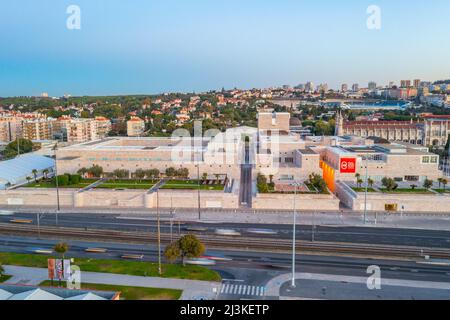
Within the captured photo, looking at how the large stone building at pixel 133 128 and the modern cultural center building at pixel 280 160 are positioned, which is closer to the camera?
the modern cultural center building at pixel 280 160

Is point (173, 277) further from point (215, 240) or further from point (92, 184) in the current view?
point (92, 184)

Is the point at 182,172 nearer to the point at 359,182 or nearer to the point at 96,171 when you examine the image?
the point at 96,171

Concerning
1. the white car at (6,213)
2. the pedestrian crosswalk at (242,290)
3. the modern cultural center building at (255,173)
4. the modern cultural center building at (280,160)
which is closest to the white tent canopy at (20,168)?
the modern cultural center building at (255,173)

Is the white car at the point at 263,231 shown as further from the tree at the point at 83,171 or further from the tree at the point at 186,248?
the tree at the point at 83,171

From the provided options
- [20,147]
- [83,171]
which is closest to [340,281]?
[83,171]

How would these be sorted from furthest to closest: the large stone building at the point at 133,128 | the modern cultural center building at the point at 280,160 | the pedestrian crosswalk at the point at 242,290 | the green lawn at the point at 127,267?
the large stone building at the point at 133,128
the modern cultural center building at the point at 280,160
the green lawn at the point at 127,267
the pedestrian crosswalk at the point at 242,290

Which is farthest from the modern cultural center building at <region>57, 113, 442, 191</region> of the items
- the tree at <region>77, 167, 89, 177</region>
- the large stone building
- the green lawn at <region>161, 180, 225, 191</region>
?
the large stone building
